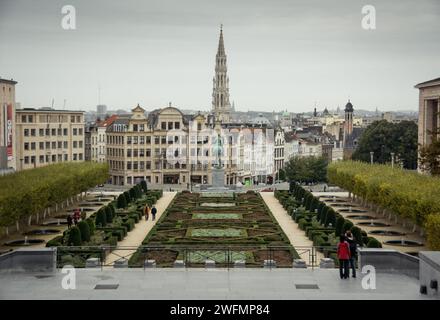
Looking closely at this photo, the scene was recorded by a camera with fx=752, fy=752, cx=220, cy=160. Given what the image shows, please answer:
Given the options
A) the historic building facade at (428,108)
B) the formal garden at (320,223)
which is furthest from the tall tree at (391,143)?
the formal garden at (320,223)

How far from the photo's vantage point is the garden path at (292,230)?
35469 millimetres

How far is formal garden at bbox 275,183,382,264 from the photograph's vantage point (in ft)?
120

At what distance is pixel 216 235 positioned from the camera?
4431 centimetres

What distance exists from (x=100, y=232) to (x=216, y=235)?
680cm

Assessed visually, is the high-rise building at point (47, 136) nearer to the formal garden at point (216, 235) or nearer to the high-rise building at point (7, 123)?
the high-rise building at point (7, 123)

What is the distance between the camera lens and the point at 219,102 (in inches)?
6216

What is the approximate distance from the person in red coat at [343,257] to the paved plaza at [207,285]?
26 centimetres

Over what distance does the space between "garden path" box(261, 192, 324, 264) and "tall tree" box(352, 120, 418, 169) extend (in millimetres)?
37485

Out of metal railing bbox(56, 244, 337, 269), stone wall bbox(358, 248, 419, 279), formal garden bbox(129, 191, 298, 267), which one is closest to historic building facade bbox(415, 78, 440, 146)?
formal garden bbox(129, 191, 298, 267)

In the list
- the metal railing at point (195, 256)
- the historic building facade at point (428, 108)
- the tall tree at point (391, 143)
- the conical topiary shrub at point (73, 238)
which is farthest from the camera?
the tall tree at point (391, 143)
